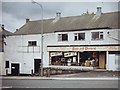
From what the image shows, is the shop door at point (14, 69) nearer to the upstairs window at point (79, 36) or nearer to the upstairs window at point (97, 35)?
the upstairs window at point (79, 36)

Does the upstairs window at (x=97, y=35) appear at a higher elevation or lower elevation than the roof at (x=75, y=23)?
lower

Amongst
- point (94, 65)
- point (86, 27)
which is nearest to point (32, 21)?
point (86, 27)

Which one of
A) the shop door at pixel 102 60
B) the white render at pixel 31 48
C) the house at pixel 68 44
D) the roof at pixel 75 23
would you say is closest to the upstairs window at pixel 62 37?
the house at pixel 68 44

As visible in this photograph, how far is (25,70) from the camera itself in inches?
1989

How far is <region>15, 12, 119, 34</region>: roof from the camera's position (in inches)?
1734

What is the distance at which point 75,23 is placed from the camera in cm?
4803

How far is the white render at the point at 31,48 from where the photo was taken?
4144 cm

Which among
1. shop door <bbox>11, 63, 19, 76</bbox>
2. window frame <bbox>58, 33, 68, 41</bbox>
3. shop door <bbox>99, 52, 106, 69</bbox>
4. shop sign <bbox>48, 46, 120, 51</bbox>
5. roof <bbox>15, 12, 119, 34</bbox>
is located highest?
roof <bbox>15, 12, 119, 34</bbox>

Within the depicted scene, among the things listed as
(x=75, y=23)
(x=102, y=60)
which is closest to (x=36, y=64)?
(x=75, y=23)

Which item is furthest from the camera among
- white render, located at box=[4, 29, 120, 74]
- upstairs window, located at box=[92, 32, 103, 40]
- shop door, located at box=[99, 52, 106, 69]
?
upstairs window, located at box=[92, 32, 103, 40]

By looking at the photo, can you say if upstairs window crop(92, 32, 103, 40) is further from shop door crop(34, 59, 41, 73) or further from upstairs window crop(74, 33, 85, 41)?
shop door crop(34, 59, 41, 73)

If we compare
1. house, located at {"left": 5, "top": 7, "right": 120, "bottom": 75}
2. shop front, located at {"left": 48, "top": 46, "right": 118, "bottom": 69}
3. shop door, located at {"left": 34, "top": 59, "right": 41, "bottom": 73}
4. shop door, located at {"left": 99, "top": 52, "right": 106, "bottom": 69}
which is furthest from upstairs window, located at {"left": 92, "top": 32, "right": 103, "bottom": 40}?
shop door, located at {"left": 34, "top": 59, "right": 41, "bottom": 73}

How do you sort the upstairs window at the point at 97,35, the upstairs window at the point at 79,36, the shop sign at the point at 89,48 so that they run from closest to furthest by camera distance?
the shop sign at the point at 89,48
the upstairs window at the point at 97,35
the upstairs window at the point at 79,36

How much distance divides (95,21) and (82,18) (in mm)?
3726
